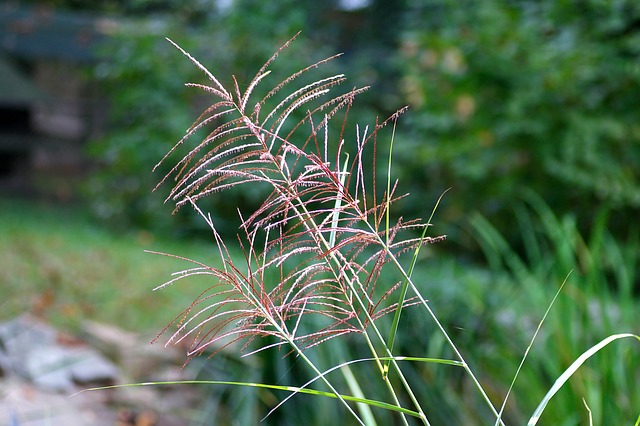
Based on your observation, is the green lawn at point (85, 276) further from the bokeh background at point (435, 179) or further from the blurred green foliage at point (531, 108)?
the blurred green foliage at point (531, 108)

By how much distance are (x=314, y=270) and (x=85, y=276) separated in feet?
15.5

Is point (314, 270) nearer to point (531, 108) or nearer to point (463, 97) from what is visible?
point (531, 108)

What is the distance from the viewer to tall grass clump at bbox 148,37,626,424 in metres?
0.78

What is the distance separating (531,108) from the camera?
611cm

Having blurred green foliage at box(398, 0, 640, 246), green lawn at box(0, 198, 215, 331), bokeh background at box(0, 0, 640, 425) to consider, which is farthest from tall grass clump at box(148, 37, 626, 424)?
blurred green foliage at box(398, 0, 640, 246)

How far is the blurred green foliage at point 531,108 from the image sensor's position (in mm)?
5816

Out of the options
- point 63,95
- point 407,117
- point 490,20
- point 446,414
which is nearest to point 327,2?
point 407,117

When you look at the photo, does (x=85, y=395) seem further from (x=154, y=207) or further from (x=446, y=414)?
(x=154, y=207)

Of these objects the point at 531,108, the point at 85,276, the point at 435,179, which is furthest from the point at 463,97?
the point at 85,276

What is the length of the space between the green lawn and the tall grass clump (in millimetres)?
437

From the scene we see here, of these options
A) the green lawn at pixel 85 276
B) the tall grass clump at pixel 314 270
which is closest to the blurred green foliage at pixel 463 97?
the green lawn at pixel 85 276

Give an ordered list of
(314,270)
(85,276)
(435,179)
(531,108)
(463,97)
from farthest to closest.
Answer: (435,179)
(463,97)
(531,108)
(85,276)
(314,270)

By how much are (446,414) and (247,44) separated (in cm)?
640

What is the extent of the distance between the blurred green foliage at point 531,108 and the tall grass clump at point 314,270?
4.74 ft
